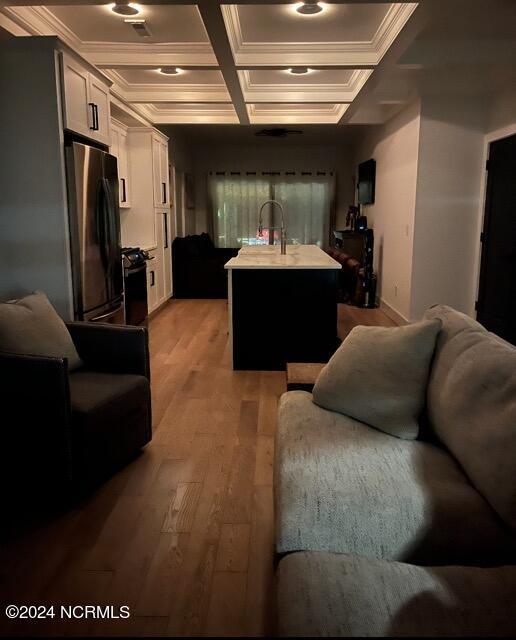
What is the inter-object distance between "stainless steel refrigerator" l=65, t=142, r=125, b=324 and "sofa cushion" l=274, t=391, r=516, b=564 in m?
2.53

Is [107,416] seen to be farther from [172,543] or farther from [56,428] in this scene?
[172,543]

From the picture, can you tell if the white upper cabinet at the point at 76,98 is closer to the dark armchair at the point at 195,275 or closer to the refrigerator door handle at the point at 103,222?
the refrigerator door handle at the point at 103,222

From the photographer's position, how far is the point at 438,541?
1.46 metres

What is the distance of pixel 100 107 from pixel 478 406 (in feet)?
12.5

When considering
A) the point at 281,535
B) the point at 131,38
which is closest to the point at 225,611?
the point at 281,535

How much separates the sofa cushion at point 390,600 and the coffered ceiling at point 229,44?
9.66 feet

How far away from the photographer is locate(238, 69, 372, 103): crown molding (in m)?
5.57

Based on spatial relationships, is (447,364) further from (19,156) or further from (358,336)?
(19,156)

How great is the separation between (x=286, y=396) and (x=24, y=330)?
1.27m

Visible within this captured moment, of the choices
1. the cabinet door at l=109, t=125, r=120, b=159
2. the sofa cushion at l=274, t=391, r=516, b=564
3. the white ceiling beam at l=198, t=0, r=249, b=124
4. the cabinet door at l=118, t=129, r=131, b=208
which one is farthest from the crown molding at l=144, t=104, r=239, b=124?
the sofa cushion at l=274, t=391, r=516, b=564

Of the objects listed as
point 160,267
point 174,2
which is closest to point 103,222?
point 174,2

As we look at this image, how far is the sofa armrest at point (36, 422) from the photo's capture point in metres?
2.24

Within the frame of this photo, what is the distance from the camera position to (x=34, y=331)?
8.45ft

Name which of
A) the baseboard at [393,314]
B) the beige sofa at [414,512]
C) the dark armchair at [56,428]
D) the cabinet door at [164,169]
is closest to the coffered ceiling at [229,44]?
the cabinet door at [164,169]
